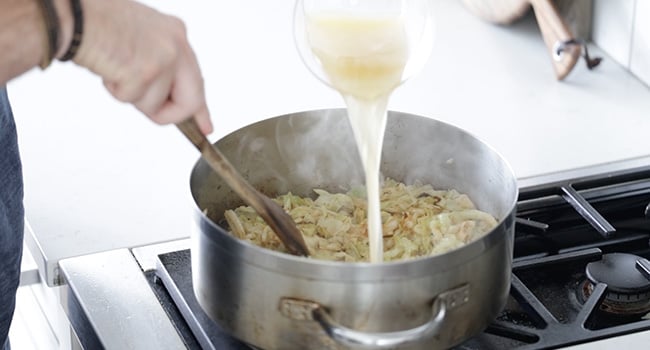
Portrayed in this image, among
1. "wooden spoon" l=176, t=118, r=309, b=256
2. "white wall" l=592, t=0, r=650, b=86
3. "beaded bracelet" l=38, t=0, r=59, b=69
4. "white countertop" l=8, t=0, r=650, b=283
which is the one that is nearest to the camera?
"beaded bracelet" l=38, t=0, r=59, b=69

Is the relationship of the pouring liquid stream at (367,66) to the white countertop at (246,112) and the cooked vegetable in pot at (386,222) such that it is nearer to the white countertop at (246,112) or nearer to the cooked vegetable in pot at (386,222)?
the cooked vegetable in pot at (386,222)

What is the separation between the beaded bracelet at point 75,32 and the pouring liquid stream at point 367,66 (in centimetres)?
29

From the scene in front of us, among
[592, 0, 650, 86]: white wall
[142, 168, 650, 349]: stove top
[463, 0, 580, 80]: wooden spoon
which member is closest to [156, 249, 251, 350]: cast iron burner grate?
[142, 168, 650, 349]: stove top

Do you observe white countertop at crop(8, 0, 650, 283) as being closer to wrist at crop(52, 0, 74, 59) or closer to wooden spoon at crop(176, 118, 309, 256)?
wooden spoon at crop(176, 118, 309, 256)

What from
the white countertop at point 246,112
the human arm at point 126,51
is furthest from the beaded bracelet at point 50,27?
the white countertop at point 246,112

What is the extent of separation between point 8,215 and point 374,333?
0.54m

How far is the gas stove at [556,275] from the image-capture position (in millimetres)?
1235

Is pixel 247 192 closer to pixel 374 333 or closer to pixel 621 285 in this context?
pixel 374 333

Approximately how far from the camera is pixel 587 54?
73.9 inches

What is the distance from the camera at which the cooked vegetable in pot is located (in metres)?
1.29

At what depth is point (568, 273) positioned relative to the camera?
4.51ft

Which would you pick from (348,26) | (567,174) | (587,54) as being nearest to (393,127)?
(348,26)

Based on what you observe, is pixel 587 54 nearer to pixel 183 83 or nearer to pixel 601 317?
pixel 601 317

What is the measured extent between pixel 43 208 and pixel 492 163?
2.04 ft
